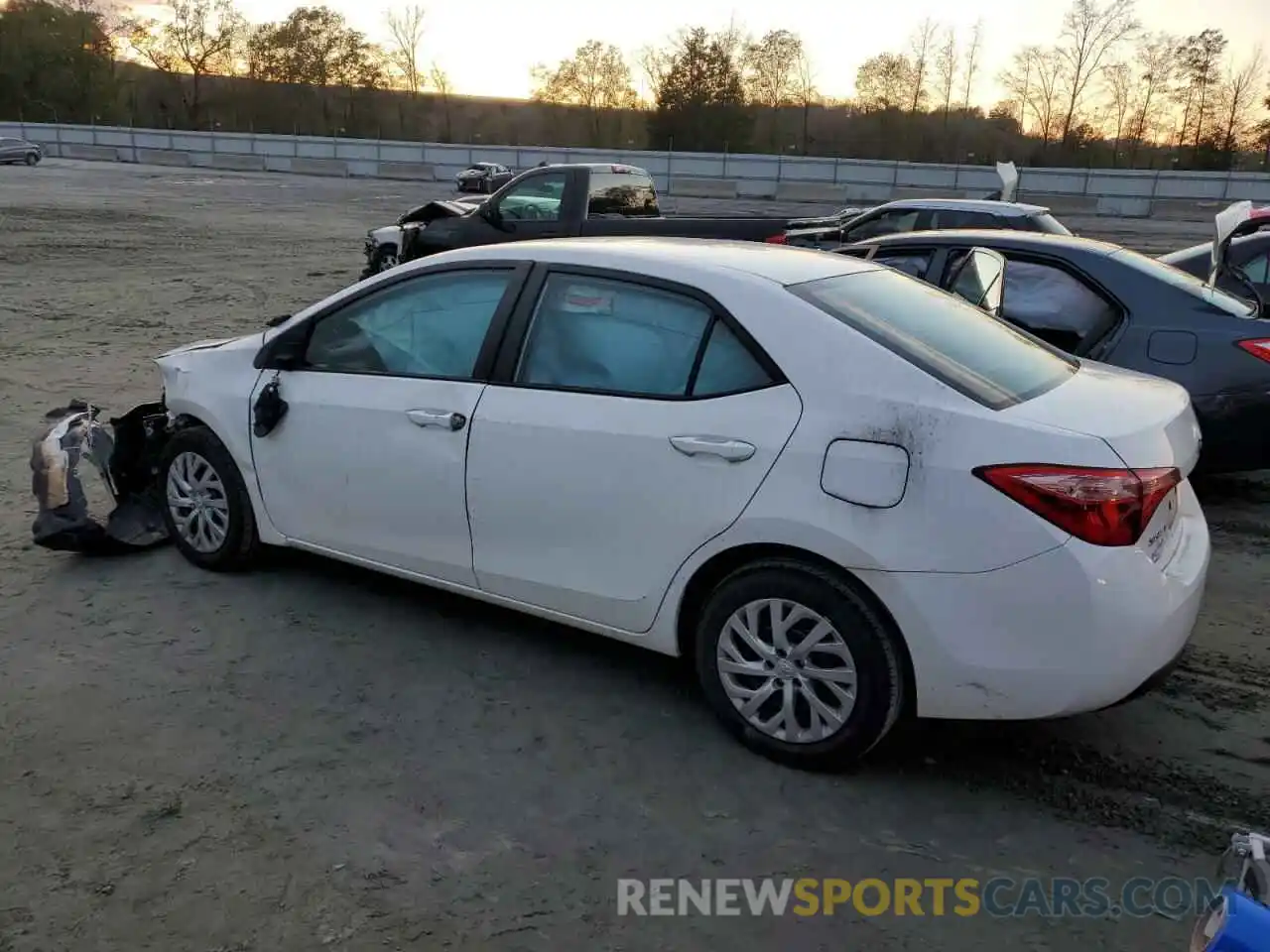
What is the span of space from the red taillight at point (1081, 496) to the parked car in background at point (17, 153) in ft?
164

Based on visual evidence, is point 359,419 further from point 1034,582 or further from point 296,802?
point 1034,582

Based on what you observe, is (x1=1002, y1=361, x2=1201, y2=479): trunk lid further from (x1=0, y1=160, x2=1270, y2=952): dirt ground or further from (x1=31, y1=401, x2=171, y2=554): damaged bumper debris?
(x1=31, y1=401, x2=171, y2=554): damaged bumper debris

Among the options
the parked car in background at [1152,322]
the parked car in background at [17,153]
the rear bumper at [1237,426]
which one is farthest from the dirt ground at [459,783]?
the parked car in background at [17,153]

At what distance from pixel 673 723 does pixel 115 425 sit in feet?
11.1

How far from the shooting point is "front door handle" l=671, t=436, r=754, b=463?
343 cm

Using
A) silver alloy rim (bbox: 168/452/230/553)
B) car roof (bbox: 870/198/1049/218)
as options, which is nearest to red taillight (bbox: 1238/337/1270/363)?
silver alloy rim (bbox: 168/452/230/553)

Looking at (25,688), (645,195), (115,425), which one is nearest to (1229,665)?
(25,688)

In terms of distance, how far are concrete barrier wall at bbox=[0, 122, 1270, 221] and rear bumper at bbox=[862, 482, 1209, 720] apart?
116ft

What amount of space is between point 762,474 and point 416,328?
1776 mm

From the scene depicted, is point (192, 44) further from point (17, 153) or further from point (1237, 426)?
point (1237, 426)

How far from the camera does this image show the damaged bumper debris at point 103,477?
16.8ft

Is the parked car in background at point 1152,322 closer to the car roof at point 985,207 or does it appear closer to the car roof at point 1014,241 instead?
the car roof at point 1014,241

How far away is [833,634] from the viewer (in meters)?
3.36

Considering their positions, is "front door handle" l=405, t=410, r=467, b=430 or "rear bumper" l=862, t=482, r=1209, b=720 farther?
"front door handle" l=405, t=410, r=467, b=430
